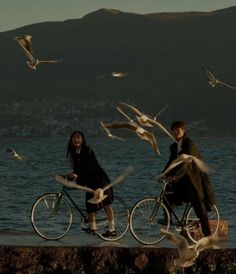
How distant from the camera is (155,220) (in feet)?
53.7

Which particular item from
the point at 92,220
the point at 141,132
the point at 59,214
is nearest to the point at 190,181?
the point at 92,220

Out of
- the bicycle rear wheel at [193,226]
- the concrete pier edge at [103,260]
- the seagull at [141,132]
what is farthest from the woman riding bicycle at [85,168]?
the seagull at [141,132]

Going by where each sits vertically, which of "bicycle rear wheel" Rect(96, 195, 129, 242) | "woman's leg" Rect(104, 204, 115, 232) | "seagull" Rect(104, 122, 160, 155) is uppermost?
"seagull" Rect(104, 122, 160, 155)

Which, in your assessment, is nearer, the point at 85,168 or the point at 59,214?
the point at 85,168

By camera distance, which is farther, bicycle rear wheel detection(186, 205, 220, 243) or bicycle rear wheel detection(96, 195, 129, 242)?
bicycle rear wheel detection(96, 195, 129, 242)

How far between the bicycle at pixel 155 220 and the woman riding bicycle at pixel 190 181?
439 mm

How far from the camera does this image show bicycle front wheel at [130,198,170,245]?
16.1m

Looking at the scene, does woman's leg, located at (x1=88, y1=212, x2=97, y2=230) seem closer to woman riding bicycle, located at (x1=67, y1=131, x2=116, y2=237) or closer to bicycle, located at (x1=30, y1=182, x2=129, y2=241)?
bicycle, located at (x1=30, y1=182, x2=129, y2=241)

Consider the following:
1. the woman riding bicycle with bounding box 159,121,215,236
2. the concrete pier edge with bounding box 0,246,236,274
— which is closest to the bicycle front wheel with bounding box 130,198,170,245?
the woman riding bicycle with bounding box 159,121,215,236

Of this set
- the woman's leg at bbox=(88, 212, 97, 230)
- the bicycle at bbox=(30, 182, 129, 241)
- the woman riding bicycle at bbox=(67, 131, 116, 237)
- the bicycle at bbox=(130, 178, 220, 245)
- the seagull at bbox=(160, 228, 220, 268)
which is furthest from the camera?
the bicycle at bbox=(30, 182, 129, 241)

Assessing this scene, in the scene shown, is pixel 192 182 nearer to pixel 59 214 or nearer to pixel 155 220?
pixel 155 220

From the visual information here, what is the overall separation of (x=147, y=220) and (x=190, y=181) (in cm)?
142

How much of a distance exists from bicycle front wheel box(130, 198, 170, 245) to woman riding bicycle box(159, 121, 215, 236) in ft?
1.94

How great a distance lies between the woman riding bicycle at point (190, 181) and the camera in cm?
1494
